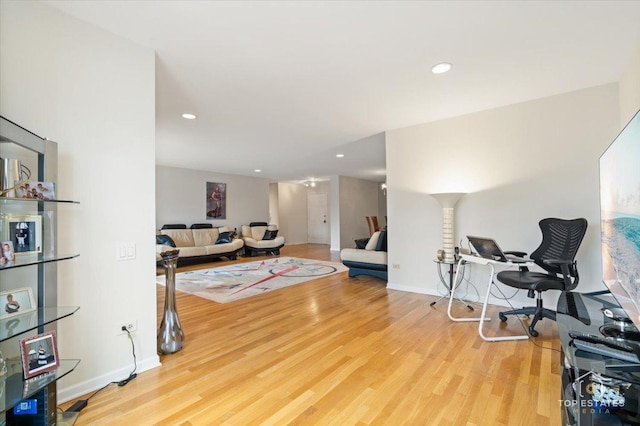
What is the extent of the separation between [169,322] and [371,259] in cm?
327

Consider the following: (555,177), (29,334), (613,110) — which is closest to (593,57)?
(613,110)

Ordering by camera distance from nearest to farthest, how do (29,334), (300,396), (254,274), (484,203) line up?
(29,334)
(300,396)
(484,203)
(254,274)

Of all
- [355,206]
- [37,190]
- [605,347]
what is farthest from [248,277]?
→ [355,206]

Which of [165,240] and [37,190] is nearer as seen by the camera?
[37,190]

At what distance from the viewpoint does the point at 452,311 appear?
3361 mm

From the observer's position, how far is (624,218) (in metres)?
1.38

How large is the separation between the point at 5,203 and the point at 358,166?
269 inches

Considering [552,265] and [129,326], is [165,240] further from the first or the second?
[552,265]

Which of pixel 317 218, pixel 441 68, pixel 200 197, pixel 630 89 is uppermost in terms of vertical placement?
pixel 441 68

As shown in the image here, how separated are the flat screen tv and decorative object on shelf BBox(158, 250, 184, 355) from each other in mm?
2838

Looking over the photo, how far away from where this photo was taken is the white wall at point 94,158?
167 centimetres

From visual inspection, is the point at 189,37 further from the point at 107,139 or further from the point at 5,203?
the point at 5,203

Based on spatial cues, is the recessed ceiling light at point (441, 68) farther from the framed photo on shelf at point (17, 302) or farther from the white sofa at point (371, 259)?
the framed photo on shelf at point (17, 302)

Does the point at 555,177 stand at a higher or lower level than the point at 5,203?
higher
